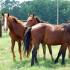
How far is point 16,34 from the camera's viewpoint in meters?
12.7

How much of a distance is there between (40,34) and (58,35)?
71cm

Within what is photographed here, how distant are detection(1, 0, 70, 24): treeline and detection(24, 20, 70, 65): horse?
4099cm

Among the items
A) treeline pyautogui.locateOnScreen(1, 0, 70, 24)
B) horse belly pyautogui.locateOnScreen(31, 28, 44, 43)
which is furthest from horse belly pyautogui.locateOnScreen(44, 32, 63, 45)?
treeline pyautogui.locateOnScreen(1, 0, 70, 24)

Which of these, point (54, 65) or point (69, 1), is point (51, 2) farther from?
point (54, 65)

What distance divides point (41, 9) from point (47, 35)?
5125 cm

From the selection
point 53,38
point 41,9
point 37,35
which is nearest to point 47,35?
point 53,38

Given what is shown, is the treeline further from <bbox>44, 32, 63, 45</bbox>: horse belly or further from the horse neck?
<bbox>44, 32, 63, 45</bbox>: horse belly

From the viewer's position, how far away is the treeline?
56672 mm

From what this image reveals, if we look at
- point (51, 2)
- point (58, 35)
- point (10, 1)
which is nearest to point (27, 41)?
point (58, 35)

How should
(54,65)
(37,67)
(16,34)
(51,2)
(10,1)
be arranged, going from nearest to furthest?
(37,67) → (54,65) → (16,34) → (51,2) → (10,1)

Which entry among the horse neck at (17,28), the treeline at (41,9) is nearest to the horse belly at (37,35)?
the horse neck at (17,28)

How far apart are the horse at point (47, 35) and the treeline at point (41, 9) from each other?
4099 cm

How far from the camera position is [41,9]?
62.8m

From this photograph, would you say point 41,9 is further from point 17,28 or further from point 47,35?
point 47,35
